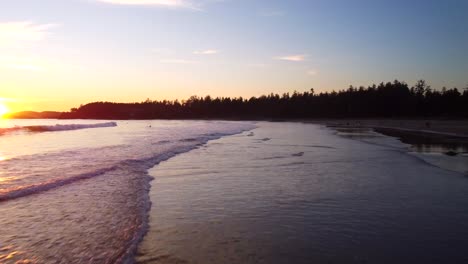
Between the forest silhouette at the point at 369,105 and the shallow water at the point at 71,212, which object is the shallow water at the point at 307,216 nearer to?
the shallow water at the point at 71,212

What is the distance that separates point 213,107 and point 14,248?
18733 cm

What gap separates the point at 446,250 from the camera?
6.68m

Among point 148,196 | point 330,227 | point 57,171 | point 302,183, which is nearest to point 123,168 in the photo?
point 57,171

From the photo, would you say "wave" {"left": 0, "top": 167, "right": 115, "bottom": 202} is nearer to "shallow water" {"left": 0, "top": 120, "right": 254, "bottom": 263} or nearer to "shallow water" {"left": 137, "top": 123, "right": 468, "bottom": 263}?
"shallow water" {"left": 0, "top": 120, "right": 254, "bottom": 263}

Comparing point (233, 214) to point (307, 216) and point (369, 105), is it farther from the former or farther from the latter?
point (369, 105)

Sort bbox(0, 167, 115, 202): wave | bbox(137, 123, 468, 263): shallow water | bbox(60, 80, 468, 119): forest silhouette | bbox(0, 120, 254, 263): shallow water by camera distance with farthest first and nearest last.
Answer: bbox(60, 80, 468, 119): forest silhouette, bbox(0, 167, 115, 202): wave, bbox(0, 120, 254, 263): shallow water, bbox(137, 123, 468, 263): shallow water

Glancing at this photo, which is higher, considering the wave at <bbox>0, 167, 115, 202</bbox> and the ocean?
the wave at <bbox>0, 167, 115, 202</bbox>

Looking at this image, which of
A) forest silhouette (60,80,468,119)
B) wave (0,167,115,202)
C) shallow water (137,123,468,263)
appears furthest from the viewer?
forest silhouette (60,80,468,119)

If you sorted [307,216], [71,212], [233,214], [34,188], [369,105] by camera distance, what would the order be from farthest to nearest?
1. [369,105]
2. [34,188]
3. [71,212]
4. [233,214]
5. [307,216]

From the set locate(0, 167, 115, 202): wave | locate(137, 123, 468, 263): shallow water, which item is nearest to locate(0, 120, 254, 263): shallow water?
locate(0, 167, 115, 202): wave

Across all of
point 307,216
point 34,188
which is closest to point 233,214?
point 307,216

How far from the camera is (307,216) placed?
29.3 feet

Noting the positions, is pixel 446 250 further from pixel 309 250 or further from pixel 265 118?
pixel 265 118

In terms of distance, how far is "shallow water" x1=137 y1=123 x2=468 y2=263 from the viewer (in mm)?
6594
